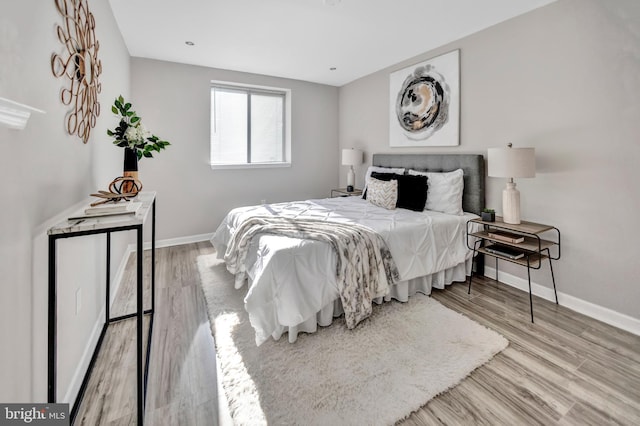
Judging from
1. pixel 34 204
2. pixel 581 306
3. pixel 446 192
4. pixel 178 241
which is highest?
pixel 446 192

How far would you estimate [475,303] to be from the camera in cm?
260

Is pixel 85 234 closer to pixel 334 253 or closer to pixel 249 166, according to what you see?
pixel 334 253

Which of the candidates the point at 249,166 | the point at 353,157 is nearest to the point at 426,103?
the point at 353,157

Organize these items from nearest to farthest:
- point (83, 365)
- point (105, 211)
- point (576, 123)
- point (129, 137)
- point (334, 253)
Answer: point (105, 211), point (83, 365), point (129, 137), point (334, 253), point (576, 123)

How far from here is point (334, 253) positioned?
2.19m

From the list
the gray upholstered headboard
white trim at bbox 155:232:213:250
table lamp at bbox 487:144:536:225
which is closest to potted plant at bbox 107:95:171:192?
white trim at bbox 155:232:213:250

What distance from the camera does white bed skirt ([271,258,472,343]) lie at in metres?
2.13

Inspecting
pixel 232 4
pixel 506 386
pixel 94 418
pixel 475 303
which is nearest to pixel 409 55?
pixel 232 4

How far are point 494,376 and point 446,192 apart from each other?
6.23 feet

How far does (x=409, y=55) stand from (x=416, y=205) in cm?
202

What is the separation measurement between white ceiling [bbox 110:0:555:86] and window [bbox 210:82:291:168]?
2.05 feet

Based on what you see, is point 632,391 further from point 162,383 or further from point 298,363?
point 162,383

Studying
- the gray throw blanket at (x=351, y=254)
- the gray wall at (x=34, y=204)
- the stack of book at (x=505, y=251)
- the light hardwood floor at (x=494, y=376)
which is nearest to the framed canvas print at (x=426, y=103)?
the stack of book at (x=505, y=251)

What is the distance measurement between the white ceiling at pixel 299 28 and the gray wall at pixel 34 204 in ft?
5.81
